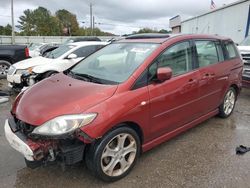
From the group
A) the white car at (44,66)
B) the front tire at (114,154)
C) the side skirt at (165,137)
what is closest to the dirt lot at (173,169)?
the front tire at (114,154)

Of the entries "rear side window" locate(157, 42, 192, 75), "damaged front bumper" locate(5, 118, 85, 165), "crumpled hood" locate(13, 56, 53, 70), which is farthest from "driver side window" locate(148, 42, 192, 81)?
"crumpled hood" locate(13, 56, 53, 70)

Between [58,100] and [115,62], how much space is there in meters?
1.12

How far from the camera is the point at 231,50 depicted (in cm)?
505

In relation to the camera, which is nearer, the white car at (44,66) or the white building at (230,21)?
the white car at (44,66)

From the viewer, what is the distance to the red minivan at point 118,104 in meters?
2.62

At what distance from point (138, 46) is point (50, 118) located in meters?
1.72

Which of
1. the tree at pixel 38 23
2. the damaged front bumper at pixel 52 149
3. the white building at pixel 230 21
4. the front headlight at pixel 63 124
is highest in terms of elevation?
the tree at pixel 38 23

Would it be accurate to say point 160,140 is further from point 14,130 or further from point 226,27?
point 226,27

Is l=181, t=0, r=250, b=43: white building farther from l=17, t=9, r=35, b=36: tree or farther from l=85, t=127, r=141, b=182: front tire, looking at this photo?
l=17, t=9, r=35, b=36: tree

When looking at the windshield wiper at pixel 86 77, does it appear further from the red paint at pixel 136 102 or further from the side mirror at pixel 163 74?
the side mirror at pixel 163 74

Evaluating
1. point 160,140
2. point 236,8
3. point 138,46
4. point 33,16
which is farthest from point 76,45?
point 33,16

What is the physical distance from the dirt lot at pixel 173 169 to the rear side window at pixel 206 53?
4.06ft

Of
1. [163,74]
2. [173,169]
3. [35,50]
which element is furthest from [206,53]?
[35,50]

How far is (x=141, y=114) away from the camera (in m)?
3.08
